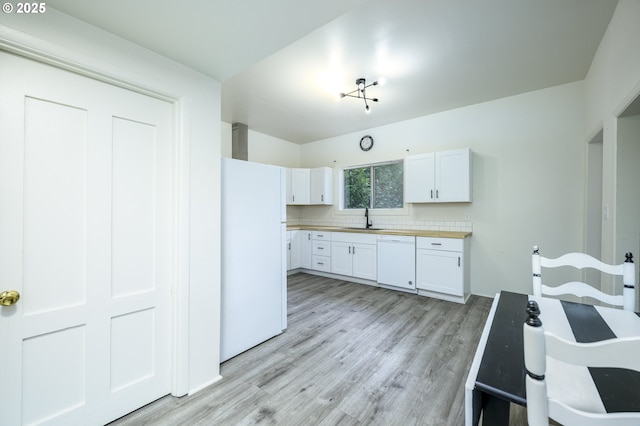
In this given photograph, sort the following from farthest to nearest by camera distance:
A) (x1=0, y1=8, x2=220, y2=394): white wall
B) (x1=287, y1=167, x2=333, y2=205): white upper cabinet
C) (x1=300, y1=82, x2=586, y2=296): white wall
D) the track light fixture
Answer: (x1=287, y1=167, x2=333, y2=205): white upper cabinet → (x1=300, y1=82, x2=586, y2=296): white wall → the track light fixture → (x1=0, y1=8, x2=220, y2=394): white wall

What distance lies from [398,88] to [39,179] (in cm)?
340

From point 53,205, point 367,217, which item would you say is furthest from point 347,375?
point 367,217

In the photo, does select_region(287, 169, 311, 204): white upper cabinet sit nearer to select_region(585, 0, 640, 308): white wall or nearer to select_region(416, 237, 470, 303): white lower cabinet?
select_region(416, 237, 470, 303): white lower cabinet

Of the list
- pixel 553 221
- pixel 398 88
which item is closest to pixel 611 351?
pixel 398 88

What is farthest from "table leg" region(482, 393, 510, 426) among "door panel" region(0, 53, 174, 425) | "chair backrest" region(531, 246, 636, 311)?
"door panel" region(0, 53, 174, 425)

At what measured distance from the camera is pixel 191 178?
185cm

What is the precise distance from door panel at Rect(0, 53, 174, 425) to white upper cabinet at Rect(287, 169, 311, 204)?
3.74 m

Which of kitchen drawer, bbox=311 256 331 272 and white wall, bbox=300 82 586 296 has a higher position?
white wall, bbox=300 82 586 296

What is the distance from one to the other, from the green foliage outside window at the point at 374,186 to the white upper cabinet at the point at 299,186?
31.4 inches

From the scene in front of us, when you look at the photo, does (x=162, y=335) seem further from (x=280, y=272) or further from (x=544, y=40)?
(x=544, y=40)

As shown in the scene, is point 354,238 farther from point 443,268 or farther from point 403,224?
point 443,268

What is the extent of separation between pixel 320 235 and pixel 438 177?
227 centimetres

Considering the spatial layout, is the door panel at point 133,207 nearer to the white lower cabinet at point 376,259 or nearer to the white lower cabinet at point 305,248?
the white lower cabinet at point 376,259

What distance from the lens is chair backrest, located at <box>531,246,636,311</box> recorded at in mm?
1402
